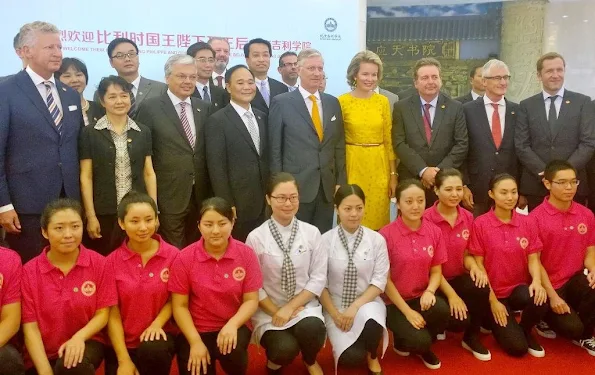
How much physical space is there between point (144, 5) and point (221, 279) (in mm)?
3026

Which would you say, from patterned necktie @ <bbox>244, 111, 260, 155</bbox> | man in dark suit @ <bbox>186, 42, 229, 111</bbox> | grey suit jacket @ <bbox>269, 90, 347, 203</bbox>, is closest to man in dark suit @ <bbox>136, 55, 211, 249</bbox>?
patterned necktie @ <bbox>244, 111, 260, 155</bbox>

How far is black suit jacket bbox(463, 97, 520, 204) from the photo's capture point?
3.61 meters

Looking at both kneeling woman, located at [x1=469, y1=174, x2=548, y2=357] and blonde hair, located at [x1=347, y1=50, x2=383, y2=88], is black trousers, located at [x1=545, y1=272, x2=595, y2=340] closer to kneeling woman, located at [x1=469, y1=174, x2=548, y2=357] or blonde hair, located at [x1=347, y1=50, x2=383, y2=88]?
kneeling woman, located at [x1=469, y1=174, x2=548, y2=357]

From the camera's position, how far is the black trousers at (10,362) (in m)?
2.19

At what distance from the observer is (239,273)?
256 centimetres

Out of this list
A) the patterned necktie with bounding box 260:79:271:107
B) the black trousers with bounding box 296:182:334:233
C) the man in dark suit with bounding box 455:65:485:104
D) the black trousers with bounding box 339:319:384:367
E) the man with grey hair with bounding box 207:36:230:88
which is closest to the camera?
the black trousers with bounding box 339:319:384:367

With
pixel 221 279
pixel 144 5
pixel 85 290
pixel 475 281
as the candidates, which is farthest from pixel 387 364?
pixel 144 5

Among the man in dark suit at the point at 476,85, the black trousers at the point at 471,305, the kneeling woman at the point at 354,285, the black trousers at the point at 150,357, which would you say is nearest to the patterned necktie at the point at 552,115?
the man in dark suit at the point at 476,85

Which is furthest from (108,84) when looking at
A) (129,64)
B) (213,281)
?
(213,281)

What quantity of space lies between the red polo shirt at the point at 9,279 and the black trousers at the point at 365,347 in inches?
55.3

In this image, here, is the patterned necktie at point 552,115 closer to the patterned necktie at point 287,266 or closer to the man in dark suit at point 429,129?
the man in dark suit at point 429,129

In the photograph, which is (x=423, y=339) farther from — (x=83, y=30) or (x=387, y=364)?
(x=83, y=30)

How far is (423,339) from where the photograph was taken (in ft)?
9.09

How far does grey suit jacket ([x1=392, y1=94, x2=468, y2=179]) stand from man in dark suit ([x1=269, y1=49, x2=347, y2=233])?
393 mm
